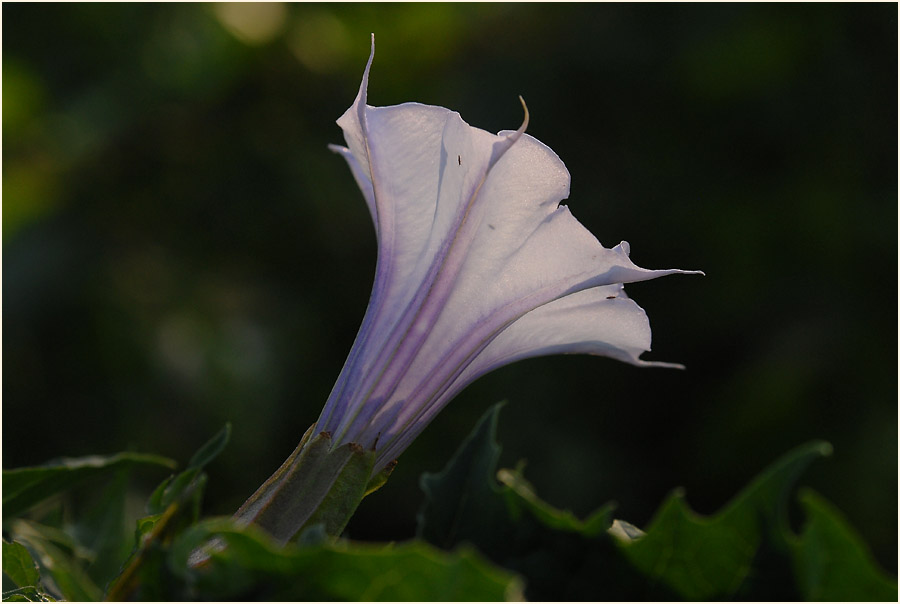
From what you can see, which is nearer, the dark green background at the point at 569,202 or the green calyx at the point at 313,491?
the green calyx at the point at 313,491

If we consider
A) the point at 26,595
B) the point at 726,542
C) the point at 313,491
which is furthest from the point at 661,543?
the point at 26,595

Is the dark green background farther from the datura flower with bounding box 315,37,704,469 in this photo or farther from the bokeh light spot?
the datura flower with bounding box 315,37,704,469

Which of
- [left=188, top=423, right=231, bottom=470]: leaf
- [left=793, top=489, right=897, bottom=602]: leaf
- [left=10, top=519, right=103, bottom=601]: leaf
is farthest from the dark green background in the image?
[left=793, top=489, right=897, bottom=602]: leaf

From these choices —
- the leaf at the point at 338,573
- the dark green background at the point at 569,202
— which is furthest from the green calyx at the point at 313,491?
the dark green background at the point at 569,202

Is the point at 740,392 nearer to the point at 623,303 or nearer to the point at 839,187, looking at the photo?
the point at 839,187

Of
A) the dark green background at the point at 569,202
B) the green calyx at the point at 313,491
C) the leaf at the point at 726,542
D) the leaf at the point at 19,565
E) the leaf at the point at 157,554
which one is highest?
the leaf at the point at 726,542

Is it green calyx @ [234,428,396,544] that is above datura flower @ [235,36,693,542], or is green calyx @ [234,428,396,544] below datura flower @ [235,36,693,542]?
below

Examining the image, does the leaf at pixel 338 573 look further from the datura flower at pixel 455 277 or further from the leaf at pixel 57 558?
the datura flower at pixel 455 277

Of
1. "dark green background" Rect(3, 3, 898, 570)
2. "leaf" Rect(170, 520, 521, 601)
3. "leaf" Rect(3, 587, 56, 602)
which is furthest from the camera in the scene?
"dark green background" Rect(3, 3, 898, 570)
